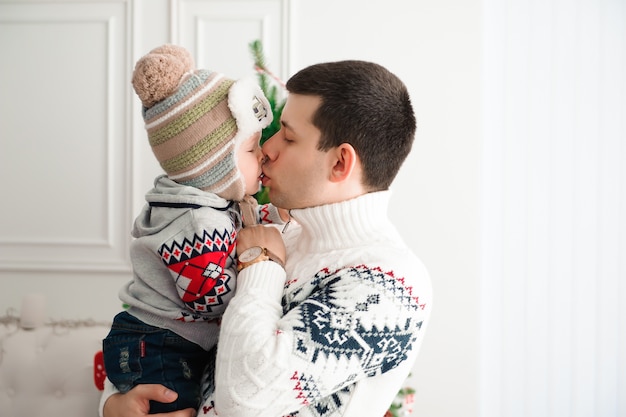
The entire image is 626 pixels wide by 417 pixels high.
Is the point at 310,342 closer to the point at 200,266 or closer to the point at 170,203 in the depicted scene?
the point at 200,266

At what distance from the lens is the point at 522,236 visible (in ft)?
11.3

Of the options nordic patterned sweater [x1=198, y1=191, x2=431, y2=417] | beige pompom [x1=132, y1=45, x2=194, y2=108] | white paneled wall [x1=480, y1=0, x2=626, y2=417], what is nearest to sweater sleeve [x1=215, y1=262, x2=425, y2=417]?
nordic patterned sweater [x1=198, y1=191, x2=431, y2=417]

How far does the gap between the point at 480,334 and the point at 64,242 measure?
2229 mm

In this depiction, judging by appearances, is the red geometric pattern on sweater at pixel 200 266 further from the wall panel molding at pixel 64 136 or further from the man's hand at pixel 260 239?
the wall panel molding at pixel 64 136

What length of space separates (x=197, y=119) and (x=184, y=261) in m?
0.31

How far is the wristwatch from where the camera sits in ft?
4.54

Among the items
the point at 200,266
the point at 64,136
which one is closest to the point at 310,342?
the point at 200,266

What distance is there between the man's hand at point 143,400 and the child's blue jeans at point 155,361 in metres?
0.02

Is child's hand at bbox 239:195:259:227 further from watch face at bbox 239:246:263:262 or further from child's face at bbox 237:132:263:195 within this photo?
watch face at bbox 239:246:263:262

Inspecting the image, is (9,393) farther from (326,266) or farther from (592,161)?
(592,161)

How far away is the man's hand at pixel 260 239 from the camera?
1.43 m

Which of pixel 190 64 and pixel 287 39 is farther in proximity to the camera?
pixel 287 39

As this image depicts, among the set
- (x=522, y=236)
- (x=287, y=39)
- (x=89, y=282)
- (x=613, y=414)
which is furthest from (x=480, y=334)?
(x=89, y=282)

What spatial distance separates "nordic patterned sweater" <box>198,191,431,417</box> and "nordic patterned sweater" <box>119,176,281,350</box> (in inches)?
3.4
